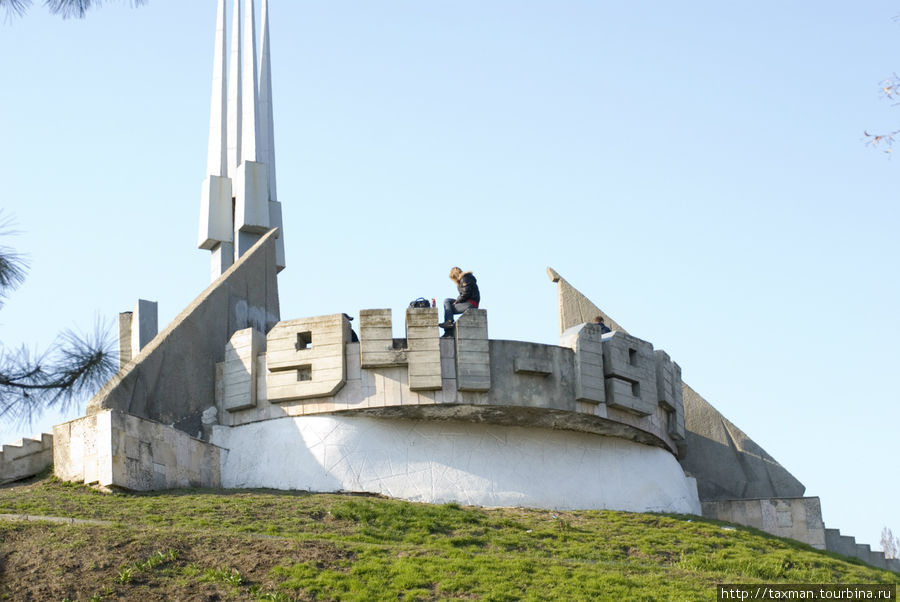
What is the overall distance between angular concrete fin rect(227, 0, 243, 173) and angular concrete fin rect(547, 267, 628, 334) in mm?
8235

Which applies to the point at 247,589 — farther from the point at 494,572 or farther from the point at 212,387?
the point at 212,387

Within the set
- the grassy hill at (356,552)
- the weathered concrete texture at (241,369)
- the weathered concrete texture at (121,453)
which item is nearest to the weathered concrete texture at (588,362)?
the grassy hill at (356,552)

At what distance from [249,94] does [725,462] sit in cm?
1392

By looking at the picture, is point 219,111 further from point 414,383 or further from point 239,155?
point 414,383

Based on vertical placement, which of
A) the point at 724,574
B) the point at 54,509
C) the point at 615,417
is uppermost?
the point at 615,417

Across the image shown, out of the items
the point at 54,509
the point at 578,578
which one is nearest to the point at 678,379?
the point at 578,578

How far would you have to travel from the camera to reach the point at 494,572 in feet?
53.6

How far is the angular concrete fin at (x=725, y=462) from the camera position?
1071 inches

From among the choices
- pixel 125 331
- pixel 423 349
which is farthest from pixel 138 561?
pixel 125 331

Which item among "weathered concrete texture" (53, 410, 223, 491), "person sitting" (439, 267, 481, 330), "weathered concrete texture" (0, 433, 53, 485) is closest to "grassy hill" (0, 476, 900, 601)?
"weathered concrete texture" (53, 410, 223, 491)

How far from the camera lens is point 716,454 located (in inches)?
1089

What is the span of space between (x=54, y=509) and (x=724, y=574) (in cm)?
901

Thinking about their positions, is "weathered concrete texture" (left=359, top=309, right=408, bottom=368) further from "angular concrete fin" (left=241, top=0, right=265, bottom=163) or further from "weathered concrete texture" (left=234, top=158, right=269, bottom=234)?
"angular concrete fin" (left=241, top=0, right=265, bottom=163)

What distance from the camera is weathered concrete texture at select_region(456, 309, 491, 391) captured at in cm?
2234
